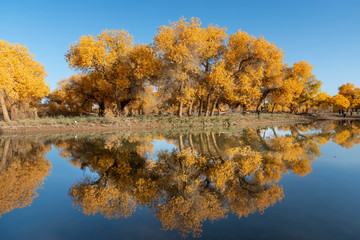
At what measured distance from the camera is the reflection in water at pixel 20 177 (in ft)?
18.6

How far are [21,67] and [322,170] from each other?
31.1m

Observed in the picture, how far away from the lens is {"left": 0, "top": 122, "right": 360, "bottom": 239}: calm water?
4102 mm

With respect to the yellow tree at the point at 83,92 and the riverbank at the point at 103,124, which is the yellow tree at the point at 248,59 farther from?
the yellow tree at the point at 83,92

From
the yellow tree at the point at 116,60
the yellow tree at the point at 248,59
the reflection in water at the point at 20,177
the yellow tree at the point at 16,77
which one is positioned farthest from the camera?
the yellow tree at the point at 248,59

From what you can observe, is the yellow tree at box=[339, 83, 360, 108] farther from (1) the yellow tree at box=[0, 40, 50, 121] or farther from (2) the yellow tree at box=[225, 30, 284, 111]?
(1) the yellow tree at box=[0, 40, 50, 121]

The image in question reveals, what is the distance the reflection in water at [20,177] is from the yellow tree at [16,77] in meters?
17.1

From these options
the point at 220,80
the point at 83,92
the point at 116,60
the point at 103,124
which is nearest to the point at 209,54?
the point at 220,80

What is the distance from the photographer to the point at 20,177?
24.2 feet

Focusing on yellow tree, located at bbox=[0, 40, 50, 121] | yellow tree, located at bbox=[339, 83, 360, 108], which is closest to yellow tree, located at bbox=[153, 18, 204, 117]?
yellow tree, located at bbox=[0, 40, 50, 121]

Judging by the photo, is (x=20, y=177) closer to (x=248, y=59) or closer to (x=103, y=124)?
(x=103, y=124)

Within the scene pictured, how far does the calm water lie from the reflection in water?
1.2 inches

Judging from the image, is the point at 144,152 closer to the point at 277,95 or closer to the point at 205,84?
the point at 205,84

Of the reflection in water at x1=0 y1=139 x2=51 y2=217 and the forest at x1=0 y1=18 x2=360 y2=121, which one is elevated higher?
the forest at x1=0 y1=18 x2=360 y2=121

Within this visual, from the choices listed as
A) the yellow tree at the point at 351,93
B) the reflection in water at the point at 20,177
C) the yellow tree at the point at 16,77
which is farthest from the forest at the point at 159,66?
the yellow tree at the point at 351,93
